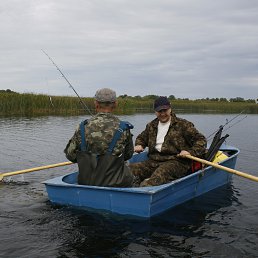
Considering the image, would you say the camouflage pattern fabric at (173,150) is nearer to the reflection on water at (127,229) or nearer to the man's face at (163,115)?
the man's face at (163,115)

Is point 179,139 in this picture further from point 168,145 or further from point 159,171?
point 159,171

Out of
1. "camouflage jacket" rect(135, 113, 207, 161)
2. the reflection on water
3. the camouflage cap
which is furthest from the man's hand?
the camouflage cap

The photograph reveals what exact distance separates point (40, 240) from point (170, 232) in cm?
168

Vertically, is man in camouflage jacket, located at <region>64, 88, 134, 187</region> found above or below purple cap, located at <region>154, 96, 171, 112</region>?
below

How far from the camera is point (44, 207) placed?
620 centimetres

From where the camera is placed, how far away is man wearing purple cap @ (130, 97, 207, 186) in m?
6.66

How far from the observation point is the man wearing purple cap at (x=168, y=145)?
666cm

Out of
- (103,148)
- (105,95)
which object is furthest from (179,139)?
(105,95)

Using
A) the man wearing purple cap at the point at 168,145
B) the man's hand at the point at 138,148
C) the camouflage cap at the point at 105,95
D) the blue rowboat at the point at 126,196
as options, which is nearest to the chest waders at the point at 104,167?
the blue rowboat at the point at 126,196

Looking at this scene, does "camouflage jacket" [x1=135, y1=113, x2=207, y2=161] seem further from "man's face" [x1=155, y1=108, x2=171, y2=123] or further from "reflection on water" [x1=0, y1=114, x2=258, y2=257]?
"reflection on water" [x1=0, y1=114, x2=258, y2=257]

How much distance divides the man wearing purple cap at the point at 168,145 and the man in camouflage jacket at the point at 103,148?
111 centimetres

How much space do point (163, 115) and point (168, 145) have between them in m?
0.53

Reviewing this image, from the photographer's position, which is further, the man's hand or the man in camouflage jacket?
A: the man's hand

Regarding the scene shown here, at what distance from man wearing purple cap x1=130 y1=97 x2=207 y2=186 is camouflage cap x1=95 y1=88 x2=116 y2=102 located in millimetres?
1622
